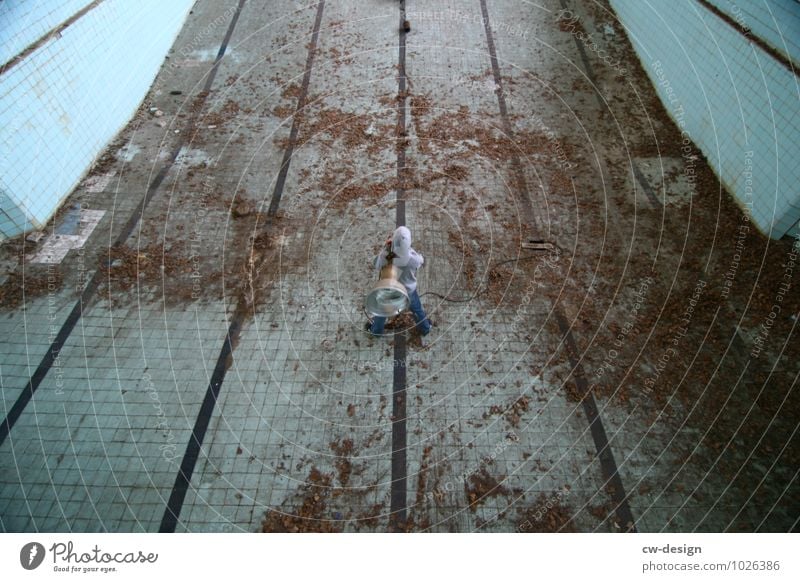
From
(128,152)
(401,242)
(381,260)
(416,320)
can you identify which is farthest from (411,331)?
(128,152)

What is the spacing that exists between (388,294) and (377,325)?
0.77m

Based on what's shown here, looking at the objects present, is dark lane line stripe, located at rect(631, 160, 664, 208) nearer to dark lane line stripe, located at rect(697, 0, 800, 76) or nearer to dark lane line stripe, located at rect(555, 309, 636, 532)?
dark lane line stripe, located at rect(697, 0, 800, 76)

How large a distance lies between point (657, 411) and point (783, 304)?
244 centimetres

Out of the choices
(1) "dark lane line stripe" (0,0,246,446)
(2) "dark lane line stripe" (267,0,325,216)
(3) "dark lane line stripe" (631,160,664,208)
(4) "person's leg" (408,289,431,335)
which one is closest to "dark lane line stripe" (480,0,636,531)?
(4) "person's leg" (408,289,431,335)

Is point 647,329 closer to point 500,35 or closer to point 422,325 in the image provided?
point 422,325

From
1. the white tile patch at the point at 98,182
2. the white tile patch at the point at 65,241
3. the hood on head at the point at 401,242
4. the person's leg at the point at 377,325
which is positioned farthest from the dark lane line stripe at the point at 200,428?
the white tile patch at the point at 98,182

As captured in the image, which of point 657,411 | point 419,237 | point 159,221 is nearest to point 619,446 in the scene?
point 657,411

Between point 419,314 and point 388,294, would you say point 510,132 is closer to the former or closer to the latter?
point 419,314

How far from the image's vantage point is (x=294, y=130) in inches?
320

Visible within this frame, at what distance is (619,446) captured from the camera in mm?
4766

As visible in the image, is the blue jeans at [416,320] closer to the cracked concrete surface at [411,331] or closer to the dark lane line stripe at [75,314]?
the cracked concrete surface at [411,331]

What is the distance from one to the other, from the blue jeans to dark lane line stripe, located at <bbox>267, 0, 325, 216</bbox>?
9.15 feet

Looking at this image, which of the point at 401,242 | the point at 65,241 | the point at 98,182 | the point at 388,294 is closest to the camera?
the point at 401,242
